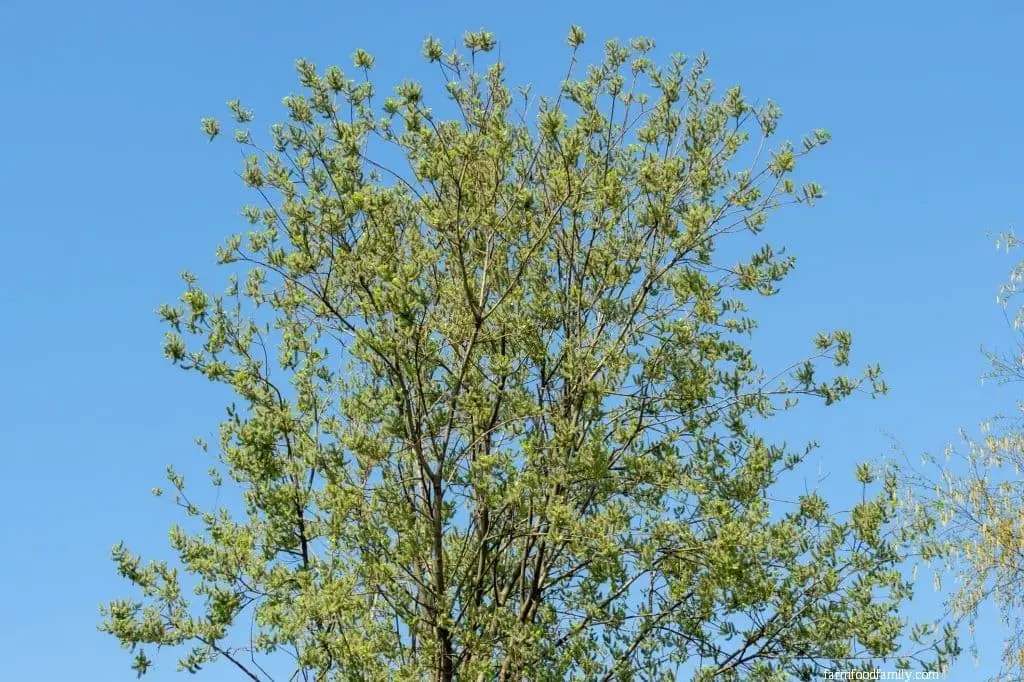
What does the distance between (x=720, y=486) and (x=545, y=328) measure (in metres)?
2.58

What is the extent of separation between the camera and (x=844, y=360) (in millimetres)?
12750

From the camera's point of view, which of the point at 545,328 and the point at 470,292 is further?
the point at 545,328

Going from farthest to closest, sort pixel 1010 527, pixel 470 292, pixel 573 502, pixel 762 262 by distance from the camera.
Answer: pixel 1010 527 → pixel 762 262 → pixel 470 292 → pixel 573 502

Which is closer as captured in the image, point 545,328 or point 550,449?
point 550,449

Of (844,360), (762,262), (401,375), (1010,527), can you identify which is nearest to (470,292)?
(401,375)

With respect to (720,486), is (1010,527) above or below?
above

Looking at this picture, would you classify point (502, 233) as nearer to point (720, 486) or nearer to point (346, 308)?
point (346, 308)

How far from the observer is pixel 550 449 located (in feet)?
37.4

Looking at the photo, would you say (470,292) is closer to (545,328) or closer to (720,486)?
(545,328)

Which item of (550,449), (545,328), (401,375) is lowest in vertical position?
(550,449)

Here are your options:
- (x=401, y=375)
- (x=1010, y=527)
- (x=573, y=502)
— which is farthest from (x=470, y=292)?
(x=1010, y=527)

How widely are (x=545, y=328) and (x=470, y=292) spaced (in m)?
1.37

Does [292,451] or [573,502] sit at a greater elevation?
[292,451]

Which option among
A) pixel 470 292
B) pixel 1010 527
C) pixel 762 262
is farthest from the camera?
pixel 1010 527
